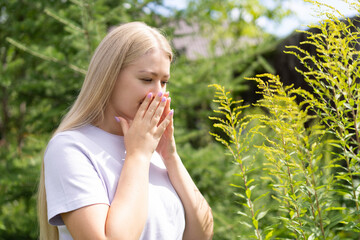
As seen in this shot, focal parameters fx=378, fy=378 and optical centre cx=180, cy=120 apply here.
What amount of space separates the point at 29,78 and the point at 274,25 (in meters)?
8.21

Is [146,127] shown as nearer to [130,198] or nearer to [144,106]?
[144,106]

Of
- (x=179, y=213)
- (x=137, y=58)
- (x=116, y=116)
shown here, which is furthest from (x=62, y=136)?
(x=179, y=213)

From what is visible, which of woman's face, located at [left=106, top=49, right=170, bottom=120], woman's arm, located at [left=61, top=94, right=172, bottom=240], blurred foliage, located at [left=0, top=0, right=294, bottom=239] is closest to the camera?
woman's arm, located at [left=61, top=94, right=172, bottom=240]

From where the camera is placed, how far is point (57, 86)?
4059mm

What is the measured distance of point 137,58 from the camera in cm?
168

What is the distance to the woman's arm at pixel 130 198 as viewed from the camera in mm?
1325

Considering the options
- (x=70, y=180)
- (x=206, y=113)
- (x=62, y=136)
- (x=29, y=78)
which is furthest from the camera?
(x=206, y=113)

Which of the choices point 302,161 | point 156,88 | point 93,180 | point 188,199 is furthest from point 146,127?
point 302,161

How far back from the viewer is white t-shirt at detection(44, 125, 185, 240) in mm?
1410

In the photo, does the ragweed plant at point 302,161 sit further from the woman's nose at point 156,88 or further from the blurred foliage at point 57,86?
the blurred foliage at point 57,86

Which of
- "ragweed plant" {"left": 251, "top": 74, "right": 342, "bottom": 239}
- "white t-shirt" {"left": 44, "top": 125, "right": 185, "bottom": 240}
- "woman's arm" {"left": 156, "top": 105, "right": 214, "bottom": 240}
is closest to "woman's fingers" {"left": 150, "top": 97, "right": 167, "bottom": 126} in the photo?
"woman's arm" {"left": 156, "top": 105, "right": 214, "bottom": 240}

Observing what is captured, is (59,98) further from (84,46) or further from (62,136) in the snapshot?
(62,136)

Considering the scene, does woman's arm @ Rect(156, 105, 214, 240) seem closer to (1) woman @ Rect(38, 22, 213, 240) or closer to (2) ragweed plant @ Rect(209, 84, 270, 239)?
(1) woman @ Rect(38, 22, 213, 240)

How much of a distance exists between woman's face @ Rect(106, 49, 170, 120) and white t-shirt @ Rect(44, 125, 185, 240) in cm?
18
